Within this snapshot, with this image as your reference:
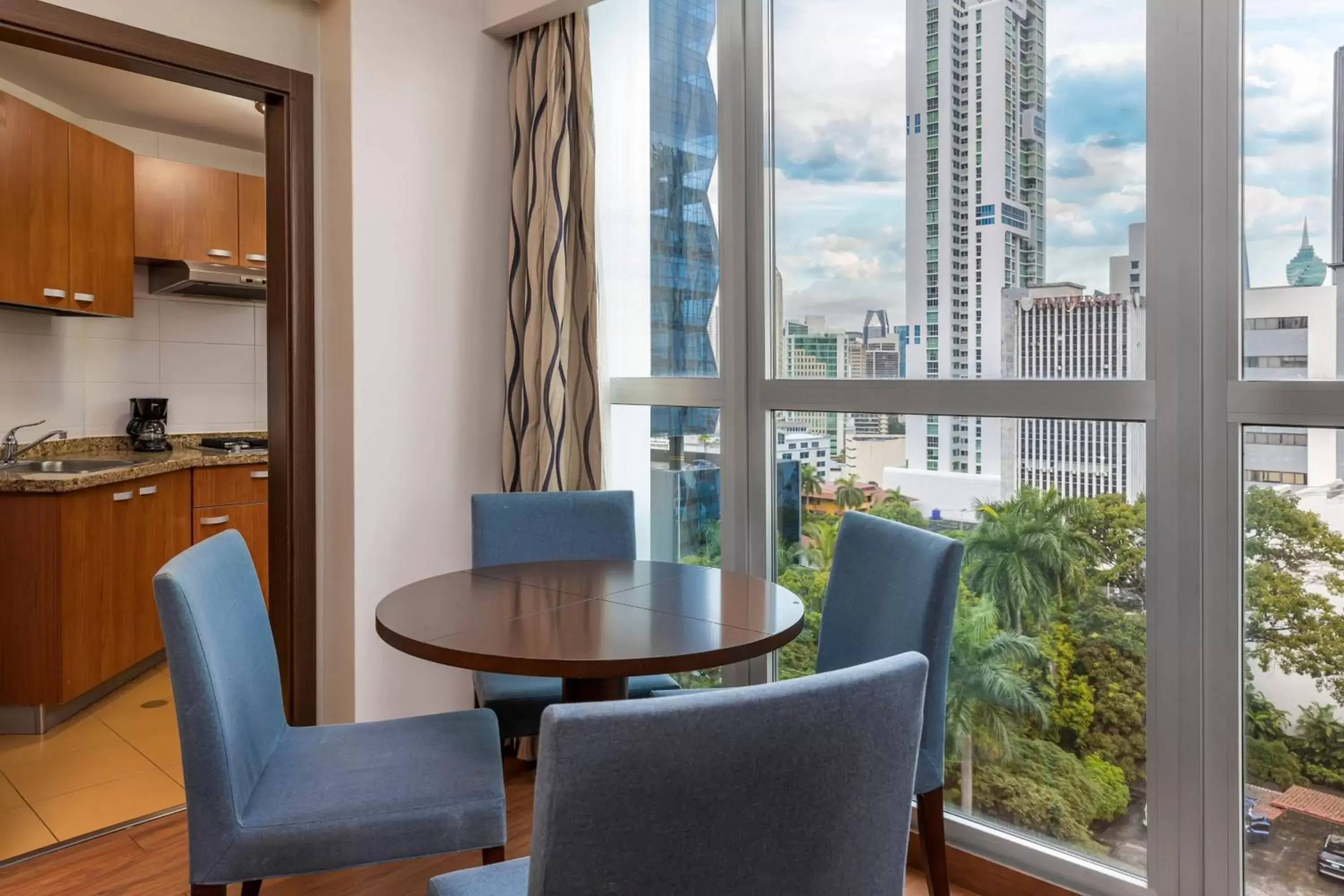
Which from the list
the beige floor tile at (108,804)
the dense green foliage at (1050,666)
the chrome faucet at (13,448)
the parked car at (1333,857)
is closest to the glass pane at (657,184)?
the dense green foliage at (1050,666)

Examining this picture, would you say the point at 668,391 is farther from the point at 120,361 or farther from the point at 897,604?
the point at 120,361

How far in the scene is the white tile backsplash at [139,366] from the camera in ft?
12.8

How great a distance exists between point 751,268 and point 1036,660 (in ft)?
4.22

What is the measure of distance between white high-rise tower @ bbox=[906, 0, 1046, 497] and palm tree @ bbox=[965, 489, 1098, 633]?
12 centimetres

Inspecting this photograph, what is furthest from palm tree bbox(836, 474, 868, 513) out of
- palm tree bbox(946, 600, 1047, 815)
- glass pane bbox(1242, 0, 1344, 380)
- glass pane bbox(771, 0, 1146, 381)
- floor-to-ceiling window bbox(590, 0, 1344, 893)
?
glass pane bbox(1242, 0, 1344, 380)

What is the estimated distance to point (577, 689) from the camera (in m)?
1.74

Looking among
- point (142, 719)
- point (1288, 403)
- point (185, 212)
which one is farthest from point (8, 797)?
point (1288, 403)

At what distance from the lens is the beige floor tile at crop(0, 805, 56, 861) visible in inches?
92.0

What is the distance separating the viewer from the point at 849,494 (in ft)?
7.80

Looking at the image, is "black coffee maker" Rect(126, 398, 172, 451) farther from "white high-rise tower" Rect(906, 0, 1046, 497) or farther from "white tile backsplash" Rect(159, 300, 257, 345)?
"white high-rise tower" Rect(906, 0, 1046, 497)

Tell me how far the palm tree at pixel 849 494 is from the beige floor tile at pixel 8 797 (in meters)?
2.58

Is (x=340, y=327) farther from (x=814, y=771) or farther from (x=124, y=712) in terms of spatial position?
(x=814, y=771)

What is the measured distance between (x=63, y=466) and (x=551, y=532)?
2.67 metres

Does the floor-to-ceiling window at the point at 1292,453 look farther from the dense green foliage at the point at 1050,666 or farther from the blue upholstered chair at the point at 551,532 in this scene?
the blue upholstered chair at the point at 551,532
